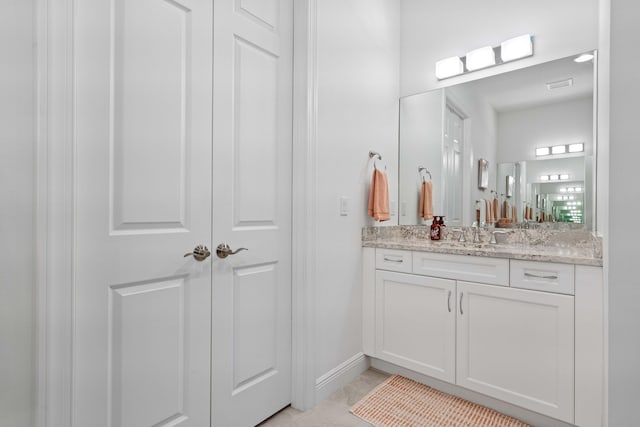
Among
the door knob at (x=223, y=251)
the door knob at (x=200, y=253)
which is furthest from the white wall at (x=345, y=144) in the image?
the door knob at (x=200, y=253)

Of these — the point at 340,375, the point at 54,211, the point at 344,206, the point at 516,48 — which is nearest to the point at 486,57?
the point at 516,48

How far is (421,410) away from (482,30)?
8.13ft

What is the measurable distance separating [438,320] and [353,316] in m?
0.53

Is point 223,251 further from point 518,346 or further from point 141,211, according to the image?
point 518,346

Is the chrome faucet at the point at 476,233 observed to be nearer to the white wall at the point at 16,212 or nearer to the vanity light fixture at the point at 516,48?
the vanity light fixture at the point at 516,48

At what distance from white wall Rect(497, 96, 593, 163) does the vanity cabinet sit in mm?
902

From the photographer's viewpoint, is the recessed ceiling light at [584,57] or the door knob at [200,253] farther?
the recessed ceiling light at [584,57]

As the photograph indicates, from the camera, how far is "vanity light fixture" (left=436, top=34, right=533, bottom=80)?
6.96 ft

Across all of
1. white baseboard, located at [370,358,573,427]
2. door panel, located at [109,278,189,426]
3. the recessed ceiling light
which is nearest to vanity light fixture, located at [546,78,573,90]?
the recessed ceiling light

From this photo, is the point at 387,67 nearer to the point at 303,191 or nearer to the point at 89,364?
the point at 303,191

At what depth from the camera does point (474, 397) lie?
6.03 feet

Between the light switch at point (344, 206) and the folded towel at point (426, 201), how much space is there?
77 centimetres

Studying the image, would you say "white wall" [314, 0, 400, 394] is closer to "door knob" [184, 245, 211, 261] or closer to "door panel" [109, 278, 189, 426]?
"door knob" [184, 245, 211, 261]

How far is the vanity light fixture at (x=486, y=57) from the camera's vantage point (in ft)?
6.96
